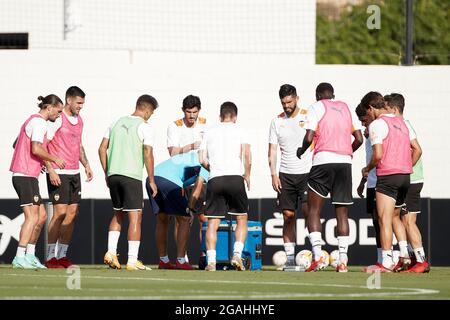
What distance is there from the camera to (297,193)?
1753cm

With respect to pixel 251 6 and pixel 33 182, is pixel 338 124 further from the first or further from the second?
pixel 251 6

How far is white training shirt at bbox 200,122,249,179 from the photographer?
16.8 m

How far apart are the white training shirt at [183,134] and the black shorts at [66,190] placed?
4.58 ft

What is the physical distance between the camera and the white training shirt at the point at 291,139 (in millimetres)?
17375

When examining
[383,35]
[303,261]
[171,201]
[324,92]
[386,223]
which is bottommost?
[303,261]

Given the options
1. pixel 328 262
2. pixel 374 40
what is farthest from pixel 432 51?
pixel 328 262

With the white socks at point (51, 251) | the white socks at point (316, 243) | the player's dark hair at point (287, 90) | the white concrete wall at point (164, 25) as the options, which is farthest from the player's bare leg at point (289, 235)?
the white concrete wall at point (164, 25)

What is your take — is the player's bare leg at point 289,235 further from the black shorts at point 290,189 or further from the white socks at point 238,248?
the white socks at point 238,248

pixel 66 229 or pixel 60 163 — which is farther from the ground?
pixel 60 163

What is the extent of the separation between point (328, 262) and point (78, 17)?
7.20 metres

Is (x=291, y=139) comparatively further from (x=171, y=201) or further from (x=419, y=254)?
(x=419, y=254)

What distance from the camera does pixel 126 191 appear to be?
16.5m

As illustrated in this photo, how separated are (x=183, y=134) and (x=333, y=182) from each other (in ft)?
8.50

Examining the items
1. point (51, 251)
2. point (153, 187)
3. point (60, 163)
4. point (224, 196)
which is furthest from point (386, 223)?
point (51, 251)
